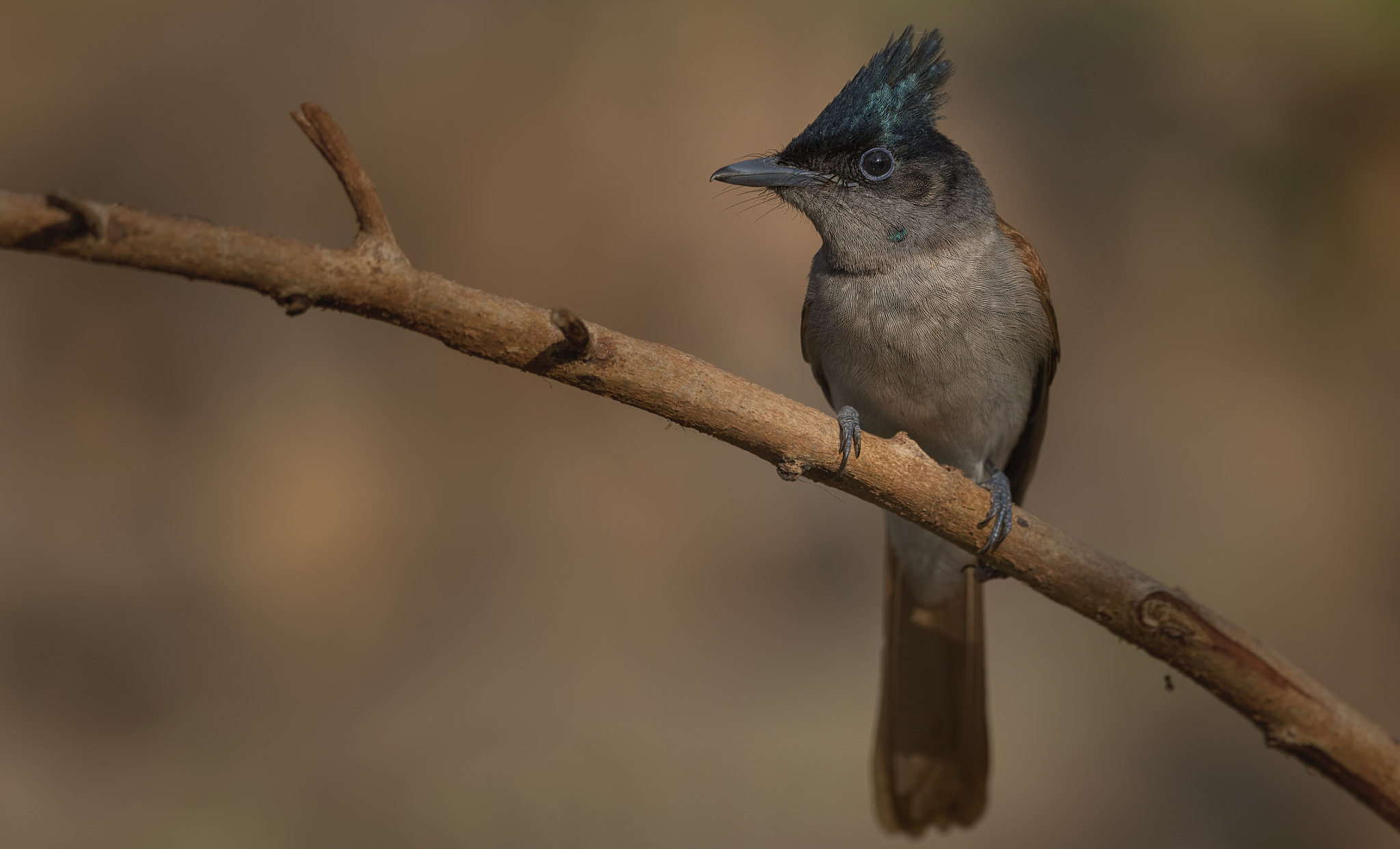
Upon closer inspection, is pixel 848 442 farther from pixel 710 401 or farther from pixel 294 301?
pixel 294 301

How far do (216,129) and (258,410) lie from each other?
4.60 ft

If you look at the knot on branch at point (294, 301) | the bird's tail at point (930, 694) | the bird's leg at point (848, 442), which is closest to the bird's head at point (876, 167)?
the bird's leg at point (848, 442)

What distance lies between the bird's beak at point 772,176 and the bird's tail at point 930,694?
1.39m

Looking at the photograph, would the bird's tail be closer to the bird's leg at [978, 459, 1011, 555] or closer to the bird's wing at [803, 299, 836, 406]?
the bird's wing at [803, 299, 836, 406]

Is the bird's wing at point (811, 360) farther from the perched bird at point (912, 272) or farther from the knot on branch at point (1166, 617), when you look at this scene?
the knot on branch at point (1166, 617)

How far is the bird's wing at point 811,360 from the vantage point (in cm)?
344

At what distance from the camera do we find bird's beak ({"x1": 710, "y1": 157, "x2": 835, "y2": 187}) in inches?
121

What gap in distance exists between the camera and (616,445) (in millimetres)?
5305

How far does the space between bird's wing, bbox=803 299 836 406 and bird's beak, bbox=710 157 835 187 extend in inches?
16.7

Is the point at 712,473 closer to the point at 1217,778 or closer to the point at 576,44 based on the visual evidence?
the point at 576,44

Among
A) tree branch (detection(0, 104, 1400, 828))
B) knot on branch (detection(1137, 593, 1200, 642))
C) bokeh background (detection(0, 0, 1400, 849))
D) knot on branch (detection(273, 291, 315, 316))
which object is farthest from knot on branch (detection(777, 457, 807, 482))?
bokeh background (detection(0, 0, 1400, 849))

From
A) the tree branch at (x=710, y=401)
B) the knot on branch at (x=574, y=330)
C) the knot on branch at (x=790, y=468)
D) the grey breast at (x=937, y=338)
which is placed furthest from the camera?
the grey breast at (x=937, y=338)

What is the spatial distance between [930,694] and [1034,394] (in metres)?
1.14

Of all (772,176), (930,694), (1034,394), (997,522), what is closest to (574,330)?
(997,522)
